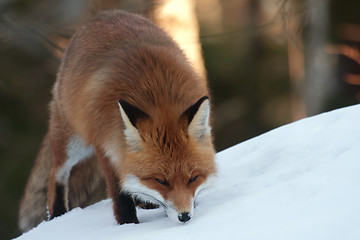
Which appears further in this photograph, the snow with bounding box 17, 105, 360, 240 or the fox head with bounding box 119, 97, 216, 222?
the fox head with bounding box 119, 97, 216, 222

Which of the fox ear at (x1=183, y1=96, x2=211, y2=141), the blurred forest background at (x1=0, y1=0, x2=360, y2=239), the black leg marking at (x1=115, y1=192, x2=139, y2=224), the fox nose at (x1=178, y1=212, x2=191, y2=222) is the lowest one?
the blurred forest background at (x1=0, y1=0, x2=360, y2=239)

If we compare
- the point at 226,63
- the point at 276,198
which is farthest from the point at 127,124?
the point at 226,63

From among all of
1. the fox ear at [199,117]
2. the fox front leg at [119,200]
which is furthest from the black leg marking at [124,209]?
the fox ear at [199,117]

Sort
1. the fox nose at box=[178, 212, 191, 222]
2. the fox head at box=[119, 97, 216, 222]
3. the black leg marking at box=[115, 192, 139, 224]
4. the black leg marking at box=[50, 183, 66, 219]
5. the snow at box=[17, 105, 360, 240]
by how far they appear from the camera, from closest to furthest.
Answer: the snow at box=[17, 105, 360, 240] < the fox nose at box=[178, 212, 191, 222] < the fox head at box=[119, 97, 216, 222] < the black leg marking at box=[115, 192, 139, 224] < the black leg marking at box=[50, 183, 66, 219]

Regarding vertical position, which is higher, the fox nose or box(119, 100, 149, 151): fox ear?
box(119, 100, 149, 151): fox ear

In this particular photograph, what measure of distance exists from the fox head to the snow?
20 cm

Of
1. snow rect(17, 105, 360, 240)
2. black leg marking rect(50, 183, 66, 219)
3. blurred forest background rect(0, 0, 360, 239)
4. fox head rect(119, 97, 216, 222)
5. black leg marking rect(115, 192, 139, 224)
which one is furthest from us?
blurred forest background rect(0, 0, 360, 239)

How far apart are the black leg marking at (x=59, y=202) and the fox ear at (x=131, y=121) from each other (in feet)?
6.52

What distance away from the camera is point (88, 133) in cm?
476

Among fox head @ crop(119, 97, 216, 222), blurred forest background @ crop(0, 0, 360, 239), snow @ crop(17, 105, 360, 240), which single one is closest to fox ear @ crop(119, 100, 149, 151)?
fox head @ crop(119, 97, 216, 222)

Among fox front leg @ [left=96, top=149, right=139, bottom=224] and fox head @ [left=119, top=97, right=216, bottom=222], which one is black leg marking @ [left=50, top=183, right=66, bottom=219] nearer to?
fox front leg @ [left=96, top=149, right=139, bottom=224]

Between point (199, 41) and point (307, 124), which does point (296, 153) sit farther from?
point (199, 41)

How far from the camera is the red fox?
3.89 metres

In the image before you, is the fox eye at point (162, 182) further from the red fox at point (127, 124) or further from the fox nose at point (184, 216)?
the fox nose at point (184, 216)
